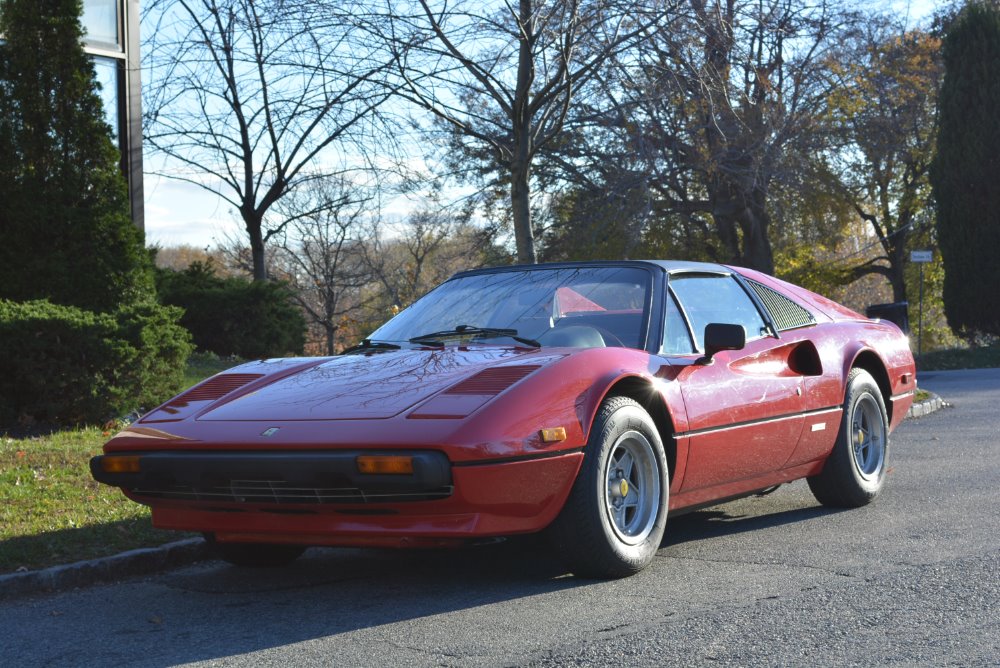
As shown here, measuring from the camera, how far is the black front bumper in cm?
397

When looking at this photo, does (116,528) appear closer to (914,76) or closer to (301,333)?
(301,333)

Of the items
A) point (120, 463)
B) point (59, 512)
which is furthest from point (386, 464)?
point (59, 512)

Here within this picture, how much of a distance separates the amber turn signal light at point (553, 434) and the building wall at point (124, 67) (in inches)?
451

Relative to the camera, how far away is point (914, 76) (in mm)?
32094

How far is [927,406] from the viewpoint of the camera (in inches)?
517

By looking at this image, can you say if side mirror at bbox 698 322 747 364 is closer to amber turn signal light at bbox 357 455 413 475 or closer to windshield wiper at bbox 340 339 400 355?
windshield wiper at bbox 340 339 400 355

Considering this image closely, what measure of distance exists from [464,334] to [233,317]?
43.6ft

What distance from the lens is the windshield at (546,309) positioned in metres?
5.15

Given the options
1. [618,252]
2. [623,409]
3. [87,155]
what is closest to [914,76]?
[618,252]

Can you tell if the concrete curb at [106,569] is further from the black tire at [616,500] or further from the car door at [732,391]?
the car door at [732,391]

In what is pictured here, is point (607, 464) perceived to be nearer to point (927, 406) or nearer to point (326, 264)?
point (927, 406)

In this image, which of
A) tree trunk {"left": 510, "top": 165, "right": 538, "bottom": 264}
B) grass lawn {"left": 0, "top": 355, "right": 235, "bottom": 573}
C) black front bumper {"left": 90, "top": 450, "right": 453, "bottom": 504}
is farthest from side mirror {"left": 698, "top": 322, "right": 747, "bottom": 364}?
tree trunk {"left": 510, "top": 165, "right": 538, "bottom": 264}

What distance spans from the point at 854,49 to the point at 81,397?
73.1ft

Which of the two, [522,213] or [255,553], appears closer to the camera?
[255,553]
